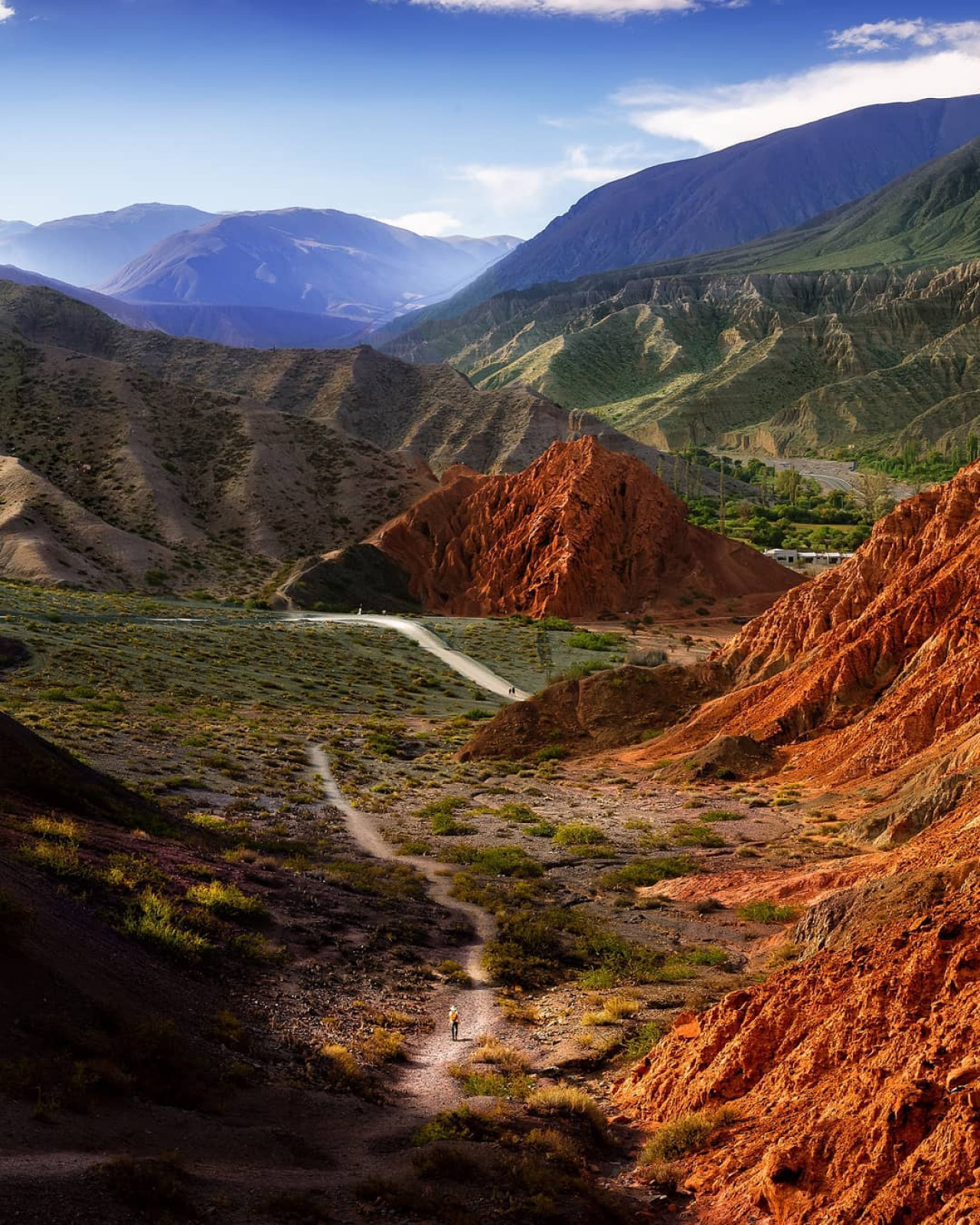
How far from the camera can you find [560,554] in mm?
89062

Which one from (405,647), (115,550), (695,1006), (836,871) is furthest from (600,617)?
(695,1006)

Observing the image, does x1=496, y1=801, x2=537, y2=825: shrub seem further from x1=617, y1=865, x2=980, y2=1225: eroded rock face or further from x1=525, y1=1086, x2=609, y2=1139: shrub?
x1=525, y1=1086, x2=609, y2=1139: shrub

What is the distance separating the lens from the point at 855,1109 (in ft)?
32.6

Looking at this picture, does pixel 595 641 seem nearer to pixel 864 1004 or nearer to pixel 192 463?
pixel 192 463

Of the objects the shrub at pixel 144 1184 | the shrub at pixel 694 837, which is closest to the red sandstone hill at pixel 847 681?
the shrub at pixel 694 837

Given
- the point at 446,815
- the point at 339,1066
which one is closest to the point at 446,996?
the point at 339,1066

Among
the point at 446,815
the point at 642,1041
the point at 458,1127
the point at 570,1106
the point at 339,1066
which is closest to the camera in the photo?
the point at 458,1127

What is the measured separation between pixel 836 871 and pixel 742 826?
7336 millimetres

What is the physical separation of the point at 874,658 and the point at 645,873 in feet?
48.1

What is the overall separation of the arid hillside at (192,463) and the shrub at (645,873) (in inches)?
2367

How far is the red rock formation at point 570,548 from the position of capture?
291ft

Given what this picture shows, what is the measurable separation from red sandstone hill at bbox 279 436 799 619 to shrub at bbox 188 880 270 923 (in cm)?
6611

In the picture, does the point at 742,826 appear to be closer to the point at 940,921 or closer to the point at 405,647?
the point at 940,921

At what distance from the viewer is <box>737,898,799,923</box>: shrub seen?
2077cm
